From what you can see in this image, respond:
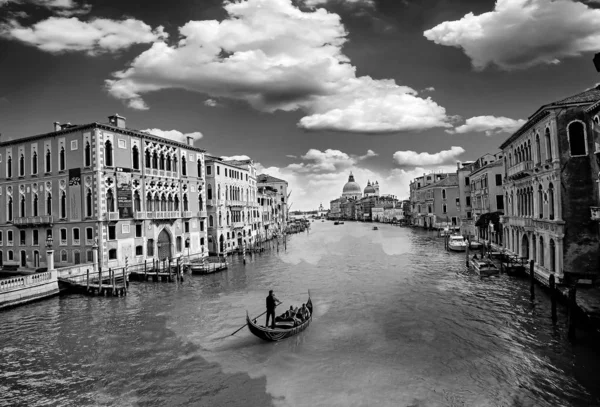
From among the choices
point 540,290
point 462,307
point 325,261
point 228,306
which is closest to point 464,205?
point 325,261

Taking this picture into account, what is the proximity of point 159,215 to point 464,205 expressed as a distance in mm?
49693

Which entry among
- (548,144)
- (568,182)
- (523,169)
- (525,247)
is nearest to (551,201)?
(568,182)

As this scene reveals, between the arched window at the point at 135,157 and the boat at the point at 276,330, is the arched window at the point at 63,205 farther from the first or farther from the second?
the boat at the point at 276,330

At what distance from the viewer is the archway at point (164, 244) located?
32.4 meters

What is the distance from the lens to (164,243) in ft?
108

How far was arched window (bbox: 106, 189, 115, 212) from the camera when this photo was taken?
2781 centimetres

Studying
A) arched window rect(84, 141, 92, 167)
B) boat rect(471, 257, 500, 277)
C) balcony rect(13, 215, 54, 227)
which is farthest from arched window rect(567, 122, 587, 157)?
balcony rect(13, 215, 54, 227)

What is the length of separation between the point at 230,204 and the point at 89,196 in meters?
19.0

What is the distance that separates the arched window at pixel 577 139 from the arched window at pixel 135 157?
2879 centimetres

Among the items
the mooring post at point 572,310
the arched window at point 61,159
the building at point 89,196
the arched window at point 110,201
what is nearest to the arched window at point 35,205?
the building at point 89,196

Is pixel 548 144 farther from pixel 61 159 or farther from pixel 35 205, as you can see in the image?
pixel 35 205

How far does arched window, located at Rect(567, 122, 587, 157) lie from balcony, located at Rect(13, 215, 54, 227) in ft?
112

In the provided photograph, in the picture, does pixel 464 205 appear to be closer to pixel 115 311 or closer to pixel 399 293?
pixel 399 293

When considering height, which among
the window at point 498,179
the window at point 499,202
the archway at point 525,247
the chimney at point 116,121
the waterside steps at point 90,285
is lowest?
the waterside steps at point 90,285
